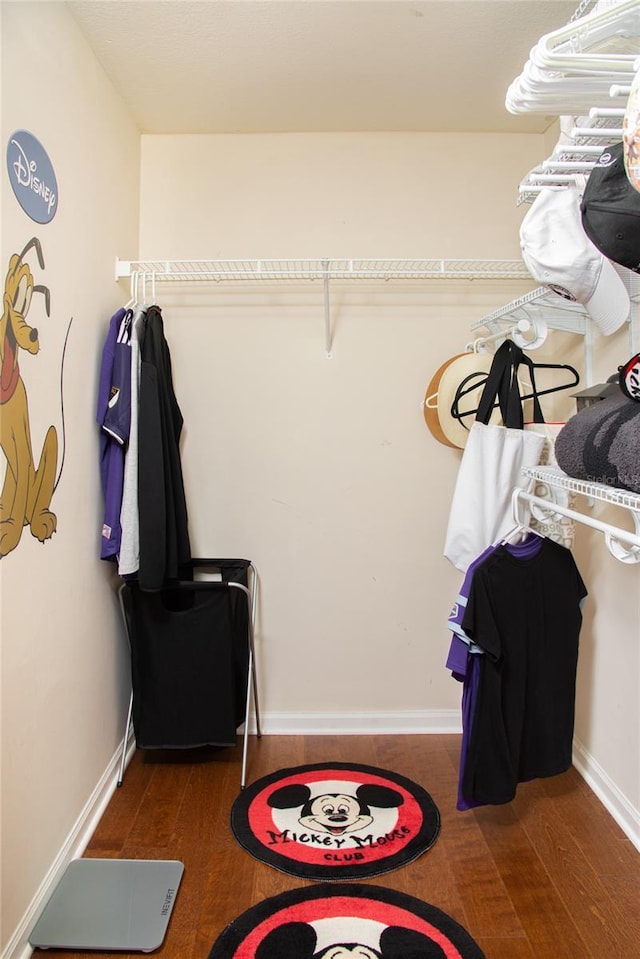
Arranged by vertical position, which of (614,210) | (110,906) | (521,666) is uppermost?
(614,210)

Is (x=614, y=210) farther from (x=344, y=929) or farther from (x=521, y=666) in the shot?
(x=344, y=929)

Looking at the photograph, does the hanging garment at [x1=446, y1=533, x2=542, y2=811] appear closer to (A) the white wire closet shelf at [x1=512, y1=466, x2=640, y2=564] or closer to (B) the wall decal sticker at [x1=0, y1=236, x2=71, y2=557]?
(A) the white wire closet shelf at [x1=512, y1=466, x2=640, y2=564]

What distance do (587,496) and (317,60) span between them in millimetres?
1692

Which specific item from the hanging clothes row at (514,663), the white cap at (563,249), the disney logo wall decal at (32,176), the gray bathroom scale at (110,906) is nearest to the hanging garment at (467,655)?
the hanging clothes row at (514,663)

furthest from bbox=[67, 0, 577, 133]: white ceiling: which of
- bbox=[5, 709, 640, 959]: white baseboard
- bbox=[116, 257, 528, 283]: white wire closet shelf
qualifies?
bbox=[5, 709, 640, 959]: white baseboard

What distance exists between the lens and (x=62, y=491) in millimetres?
1988

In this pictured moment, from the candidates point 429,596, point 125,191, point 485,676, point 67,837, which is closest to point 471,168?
point 125,191

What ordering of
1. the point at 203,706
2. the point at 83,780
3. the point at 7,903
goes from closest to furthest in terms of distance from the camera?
the point at 7,903
the point at 83,780
the point at 203,706

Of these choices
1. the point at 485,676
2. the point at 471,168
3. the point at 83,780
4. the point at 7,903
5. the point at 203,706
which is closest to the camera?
the point at 7,903

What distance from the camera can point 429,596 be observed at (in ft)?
9.39

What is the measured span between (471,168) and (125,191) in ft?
4.66

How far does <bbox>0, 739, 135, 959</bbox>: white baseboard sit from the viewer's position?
165cm

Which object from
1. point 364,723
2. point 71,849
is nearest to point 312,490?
point 364,723

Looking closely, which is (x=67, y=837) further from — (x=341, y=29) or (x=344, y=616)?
(x=341, y=29)
